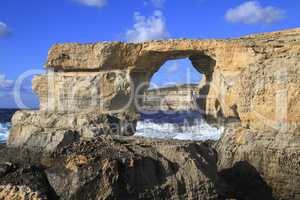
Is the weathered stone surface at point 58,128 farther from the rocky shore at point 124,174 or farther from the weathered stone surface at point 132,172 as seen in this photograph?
the weathered stone surface at point 132,172

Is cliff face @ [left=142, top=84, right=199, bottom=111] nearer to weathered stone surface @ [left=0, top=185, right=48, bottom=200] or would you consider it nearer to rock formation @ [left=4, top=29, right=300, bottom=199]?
rock formation @ [left=4, top=29, right=300, bottom=199]

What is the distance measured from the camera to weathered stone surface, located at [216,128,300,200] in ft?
30.7

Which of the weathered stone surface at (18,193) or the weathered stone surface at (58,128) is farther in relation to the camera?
the weathered stone surface at (58,128)

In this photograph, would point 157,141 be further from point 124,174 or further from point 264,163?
point 264,163

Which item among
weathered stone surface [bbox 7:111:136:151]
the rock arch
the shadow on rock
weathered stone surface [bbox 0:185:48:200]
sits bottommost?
the shadow on rock

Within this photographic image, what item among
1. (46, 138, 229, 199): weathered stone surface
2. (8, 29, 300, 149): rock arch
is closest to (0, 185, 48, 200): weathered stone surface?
(46, 138, 229, 199): weathered stone surface

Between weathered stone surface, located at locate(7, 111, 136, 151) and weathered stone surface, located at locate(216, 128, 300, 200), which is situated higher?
weathered stone surface, located at locate(7, 111, 136, 151)

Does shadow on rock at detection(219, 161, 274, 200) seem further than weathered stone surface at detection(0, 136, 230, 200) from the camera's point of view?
Yes

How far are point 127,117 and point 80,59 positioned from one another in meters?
2.96

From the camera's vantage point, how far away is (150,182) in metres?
7.05

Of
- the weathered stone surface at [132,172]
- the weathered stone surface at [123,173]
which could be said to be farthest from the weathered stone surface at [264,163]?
the weathered stone surface at [132,172]

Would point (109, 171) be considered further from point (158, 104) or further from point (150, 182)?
point (158, 104)

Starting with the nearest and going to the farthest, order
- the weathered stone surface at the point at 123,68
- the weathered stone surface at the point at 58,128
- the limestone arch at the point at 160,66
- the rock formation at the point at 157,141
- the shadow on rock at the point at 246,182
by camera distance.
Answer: the rock formation at the point at 157,141 < the shadow on rock at the point at 246,182 < the weathered stone surface at the point at 58,128 < the weathered stone surface at the point at 123,68 < the limestone arch at the point at 160,66

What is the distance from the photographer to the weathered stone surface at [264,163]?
9.36 m
